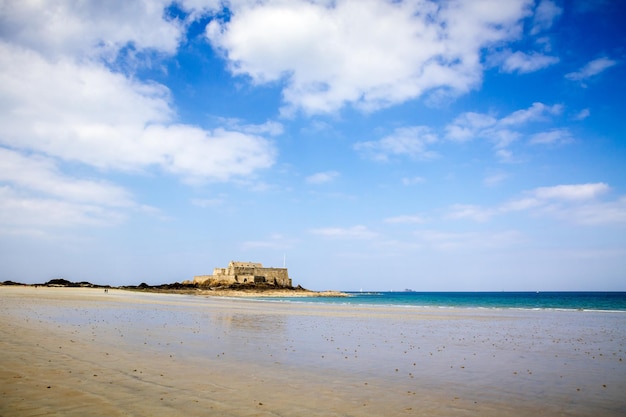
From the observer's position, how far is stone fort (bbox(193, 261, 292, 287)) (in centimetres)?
12281

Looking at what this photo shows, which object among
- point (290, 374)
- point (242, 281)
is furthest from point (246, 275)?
point (290, 374)

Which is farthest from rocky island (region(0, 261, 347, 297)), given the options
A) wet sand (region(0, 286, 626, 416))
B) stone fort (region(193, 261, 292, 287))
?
wet sand (region(0, 286, 626, 416))

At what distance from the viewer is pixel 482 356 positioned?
54.6 feet

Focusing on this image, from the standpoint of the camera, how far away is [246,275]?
123812 millimetres

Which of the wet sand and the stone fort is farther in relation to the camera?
the stone fort

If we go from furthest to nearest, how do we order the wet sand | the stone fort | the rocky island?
the stone fort, the rocky island, the wet sand

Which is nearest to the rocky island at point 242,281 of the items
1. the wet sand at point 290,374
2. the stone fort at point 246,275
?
the stone fort at point 246,275

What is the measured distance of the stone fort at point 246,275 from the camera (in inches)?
4835

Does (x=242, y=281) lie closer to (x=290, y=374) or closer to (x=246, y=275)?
(x=246, y=275)

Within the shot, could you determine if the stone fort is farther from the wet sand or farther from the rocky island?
the wet sand

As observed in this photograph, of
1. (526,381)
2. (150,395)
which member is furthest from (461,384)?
(150,395)

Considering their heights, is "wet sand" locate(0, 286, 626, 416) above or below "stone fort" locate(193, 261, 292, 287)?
below

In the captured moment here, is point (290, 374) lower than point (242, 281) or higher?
lower

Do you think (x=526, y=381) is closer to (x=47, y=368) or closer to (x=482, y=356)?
(x=482, y=356)
